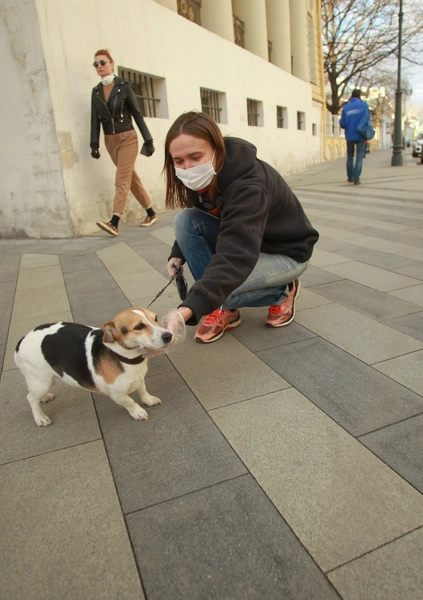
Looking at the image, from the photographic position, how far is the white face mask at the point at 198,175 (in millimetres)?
2482

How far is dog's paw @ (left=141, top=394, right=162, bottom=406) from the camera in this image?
2422mm

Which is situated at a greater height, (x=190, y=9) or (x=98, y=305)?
(x=190, y=9)

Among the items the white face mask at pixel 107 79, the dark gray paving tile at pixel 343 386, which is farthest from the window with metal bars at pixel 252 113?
the dark gray paving tile at pixel 343 386

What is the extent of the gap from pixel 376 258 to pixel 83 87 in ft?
17.1

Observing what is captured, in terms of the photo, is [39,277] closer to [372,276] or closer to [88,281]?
[88,281]

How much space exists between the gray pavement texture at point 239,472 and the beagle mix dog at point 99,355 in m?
0.22

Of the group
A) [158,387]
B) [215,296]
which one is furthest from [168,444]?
[215,296]

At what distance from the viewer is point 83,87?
270 inches

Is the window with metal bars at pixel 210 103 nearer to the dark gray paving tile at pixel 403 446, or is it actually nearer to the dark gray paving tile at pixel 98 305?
the dark gray paving tile at pixel 98 305

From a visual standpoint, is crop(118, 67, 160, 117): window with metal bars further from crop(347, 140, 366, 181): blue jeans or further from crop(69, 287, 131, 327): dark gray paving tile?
crop(69, 287, 131, 327): dark gray paving tile

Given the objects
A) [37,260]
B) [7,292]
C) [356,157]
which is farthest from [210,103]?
[7,292]

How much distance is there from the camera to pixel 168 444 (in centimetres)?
211

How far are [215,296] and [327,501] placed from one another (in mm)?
1011

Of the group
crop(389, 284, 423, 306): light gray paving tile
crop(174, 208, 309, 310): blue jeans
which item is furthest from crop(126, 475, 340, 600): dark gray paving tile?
crop(389, 284, 423, 306): light gray paving tile
